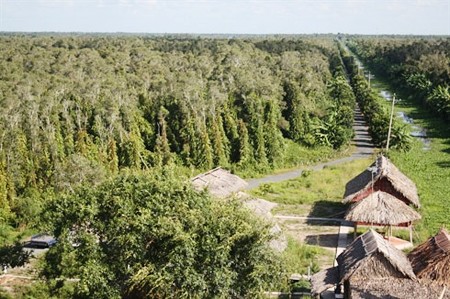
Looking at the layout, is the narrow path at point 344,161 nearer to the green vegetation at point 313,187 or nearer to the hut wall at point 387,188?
the green vegetation at point 313,187

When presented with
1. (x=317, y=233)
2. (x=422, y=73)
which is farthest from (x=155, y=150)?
(x=422, y=73)

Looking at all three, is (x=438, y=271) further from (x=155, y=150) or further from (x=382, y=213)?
(x=155, y=150)

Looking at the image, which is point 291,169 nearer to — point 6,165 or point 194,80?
point 194,80

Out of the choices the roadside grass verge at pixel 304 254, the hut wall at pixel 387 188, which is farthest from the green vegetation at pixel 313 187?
the roadside grass verge at pixel 304 254

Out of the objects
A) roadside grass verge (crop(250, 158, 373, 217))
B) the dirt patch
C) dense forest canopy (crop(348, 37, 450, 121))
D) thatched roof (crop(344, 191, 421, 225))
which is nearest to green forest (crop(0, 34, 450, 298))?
dense forest canopy (crop(348, 37, 450, 121))

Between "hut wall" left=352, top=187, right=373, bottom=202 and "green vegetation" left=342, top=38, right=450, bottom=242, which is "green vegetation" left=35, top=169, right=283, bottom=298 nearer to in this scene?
"hut wall" left=352, top=187, right=373, bottom=202

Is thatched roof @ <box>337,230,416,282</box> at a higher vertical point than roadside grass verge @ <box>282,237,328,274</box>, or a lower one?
higher

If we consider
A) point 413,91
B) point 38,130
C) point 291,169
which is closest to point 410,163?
point 291,169
